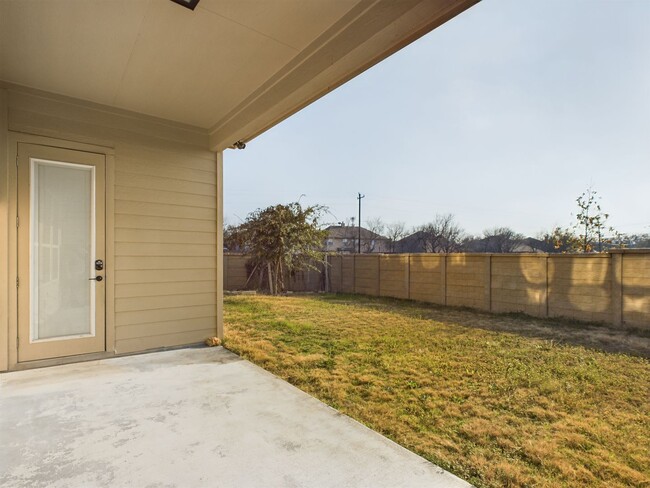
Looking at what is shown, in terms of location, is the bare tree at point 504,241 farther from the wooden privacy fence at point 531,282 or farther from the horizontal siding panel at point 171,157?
the horizontal siding panel at point 171,157

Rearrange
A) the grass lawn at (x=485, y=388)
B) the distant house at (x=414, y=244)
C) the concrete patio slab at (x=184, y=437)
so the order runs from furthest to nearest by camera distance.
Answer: the distant house at (x=414, y=244) → the grass lawn at (x=485, y=388) → the concrete patio slab at (x=184, y=437)

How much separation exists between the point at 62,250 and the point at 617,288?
7.10m

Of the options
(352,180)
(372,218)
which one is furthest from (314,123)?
(372,218)

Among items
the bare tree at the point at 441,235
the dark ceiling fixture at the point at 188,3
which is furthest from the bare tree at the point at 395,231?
the dark ceiling fixture at the point at 188,3

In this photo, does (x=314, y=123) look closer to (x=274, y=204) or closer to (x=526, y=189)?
(x=274, y=204)

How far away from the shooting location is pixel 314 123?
30.6ft

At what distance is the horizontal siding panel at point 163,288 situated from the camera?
3396 millimetres

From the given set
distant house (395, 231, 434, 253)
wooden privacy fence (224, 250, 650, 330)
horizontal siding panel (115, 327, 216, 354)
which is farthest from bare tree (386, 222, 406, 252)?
horizontal siding panel (115, 327, 216, 354)

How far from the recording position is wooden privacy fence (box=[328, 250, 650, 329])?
4.73 metres

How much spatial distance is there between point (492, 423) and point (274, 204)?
7.63 metres

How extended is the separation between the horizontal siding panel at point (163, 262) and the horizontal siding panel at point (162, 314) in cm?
48

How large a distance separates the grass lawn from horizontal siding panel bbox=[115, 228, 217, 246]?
4.27 ft

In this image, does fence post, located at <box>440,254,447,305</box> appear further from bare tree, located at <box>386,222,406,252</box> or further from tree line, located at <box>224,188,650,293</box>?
bare tree, located at <box>386,222,406,252</box>

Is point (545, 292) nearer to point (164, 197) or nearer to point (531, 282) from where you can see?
point (531, 282)
